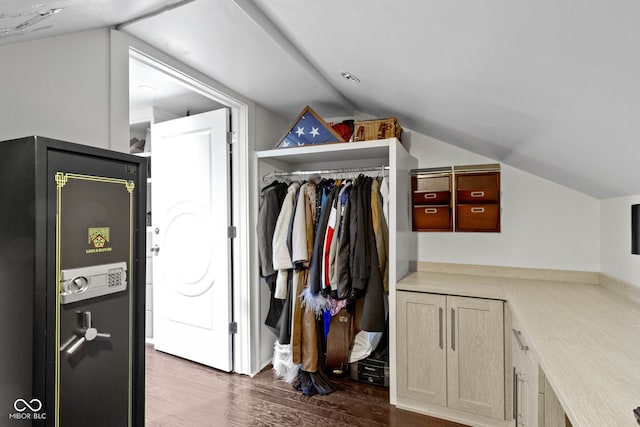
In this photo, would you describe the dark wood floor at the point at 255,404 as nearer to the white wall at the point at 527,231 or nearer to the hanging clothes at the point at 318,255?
the hanging clothes at the point at 318,255

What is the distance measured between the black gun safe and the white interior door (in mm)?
1475

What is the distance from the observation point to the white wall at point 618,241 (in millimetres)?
1816

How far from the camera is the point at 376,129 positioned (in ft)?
8.02

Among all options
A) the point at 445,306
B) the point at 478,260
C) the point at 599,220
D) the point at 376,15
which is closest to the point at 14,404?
the point at 376,15

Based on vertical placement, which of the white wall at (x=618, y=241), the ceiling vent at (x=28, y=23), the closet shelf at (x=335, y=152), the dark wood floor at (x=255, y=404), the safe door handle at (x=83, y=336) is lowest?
the dark wood floor at (x=255, y=404)

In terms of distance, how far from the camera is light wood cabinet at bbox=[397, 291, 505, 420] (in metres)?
1.99

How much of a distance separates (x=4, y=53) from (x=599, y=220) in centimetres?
336

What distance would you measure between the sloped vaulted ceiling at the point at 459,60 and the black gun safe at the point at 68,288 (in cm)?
46

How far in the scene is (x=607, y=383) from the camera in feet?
2.99

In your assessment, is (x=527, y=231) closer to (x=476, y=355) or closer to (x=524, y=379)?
(x=476, y=355)

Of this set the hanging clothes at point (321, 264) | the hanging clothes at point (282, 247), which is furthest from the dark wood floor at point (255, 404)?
the hanging clothes at point (282, 247)

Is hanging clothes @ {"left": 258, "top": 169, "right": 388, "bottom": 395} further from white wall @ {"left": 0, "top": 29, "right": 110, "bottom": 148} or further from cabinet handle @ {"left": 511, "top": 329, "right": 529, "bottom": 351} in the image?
white wall @ {"left": 0, "top": 29, "right": 110, "bottom": 148}

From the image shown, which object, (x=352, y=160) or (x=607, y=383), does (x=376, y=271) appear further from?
(x=607, y=383)

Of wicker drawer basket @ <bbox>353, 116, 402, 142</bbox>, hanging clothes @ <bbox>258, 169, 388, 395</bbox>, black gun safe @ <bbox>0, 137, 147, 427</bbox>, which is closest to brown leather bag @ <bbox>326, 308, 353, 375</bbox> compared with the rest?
hanging clothes @ <bbox>258, 169, 388, 395</bbox>
